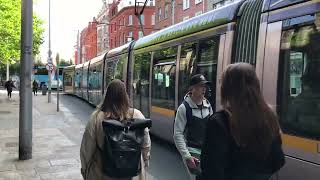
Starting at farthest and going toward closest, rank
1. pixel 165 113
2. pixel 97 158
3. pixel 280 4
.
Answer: pixel 165 113 < pixel 280 4 < pixel 97 158

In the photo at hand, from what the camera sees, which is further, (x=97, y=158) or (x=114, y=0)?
(x=114, y=0)

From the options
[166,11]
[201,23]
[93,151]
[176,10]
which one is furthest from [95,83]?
[166,11]

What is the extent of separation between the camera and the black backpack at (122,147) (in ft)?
13.7

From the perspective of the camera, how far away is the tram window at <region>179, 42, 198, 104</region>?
961 cm

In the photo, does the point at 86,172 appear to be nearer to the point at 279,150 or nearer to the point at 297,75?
the point at 279,150

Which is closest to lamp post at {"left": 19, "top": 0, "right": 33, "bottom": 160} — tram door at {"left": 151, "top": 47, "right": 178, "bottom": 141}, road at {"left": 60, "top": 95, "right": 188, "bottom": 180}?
road at {"left": 60, "top": 95, "right": 188, "bottom": 180}

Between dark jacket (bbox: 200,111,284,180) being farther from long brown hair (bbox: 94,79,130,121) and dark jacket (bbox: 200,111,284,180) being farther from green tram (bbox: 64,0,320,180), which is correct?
green tram (bbox: 64,0,320,180)

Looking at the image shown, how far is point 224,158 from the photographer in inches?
113

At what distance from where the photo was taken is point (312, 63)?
5367 millimetres

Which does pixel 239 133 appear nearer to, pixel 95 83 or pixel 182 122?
pixel 182 122

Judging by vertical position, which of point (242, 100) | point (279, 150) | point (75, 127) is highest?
point (242, 100)

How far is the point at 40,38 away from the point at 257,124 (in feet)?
161

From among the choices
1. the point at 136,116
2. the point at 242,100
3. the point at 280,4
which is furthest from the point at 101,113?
the point at 280,4

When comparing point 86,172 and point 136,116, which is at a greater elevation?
point 136,116
